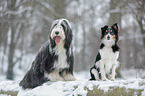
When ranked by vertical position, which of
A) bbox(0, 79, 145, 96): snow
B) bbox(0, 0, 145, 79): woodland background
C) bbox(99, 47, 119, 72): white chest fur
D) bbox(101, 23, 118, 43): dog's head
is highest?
bbox(0, 0, 145, 79): woodland background

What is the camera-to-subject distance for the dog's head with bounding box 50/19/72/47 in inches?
155

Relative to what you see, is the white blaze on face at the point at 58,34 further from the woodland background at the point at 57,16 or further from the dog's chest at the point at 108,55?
the woodland background at the point at 57,16

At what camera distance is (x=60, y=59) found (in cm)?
410

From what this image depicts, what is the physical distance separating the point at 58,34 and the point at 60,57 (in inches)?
23.0

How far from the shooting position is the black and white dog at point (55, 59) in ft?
13.4

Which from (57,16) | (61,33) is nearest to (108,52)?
(61,33)

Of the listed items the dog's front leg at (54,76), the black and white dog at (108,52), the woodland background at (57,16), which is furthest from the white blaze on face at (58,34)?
the woodland background at (57,16)

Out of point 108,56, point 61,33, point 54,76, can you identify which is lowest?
point 54,76

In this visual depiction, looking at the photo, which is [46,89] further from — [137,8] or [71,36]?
[137,8]

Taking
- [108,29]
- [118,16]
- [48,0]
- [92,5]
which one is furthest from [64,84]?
[92,5]

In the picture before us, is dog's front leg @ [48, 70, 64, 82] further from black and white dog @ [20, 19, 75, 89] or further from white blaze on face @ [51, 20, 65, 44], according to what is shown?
white blaze on face @ [51, 20, 65, 44]

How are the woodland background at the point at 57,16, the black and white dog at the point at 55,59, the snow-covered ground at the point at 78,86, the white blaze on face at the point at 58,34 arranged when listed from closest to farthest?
the snow-covered ground at the point at 78,86 → the white blaze on face at the point at 58,34 → the black and white dog at the point at 55,59 → the woodland background at the point at 57,16

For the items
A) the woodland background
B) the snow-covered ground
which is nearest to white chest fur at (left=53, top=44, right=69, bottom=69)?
the snow-covered ground

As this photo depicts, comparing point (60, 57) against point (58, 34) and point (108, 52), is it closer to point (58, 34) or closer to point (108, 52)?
point (58, 34)
